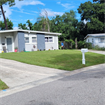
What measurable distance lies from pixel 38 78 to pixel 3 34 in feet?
49.8

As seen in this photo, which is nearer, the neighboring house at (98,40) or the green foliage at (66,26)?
the neighboring house at (98,40)

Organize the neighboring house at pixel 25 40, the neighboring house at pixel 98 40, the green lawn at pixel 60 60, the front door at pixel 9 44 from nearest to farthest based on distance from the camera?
the green lawn at pixel 60 60 < the neighboring house at pixel 25 40 < the front door at pixel 9 44 < the neighboring house at pixel 98 40

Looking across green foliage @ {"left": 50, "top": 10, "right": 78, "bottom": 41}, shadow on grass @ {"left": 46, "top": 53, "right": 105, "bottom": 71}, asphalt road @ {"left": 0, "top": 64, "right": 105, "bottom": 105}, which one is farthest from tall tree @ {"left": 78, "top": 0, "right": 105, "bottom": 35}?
asphalt road @ {"left": 0, "top": 64, "right": 105, "bottom": 105}

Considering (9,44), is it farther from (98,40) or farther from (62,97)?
A: (62,97)

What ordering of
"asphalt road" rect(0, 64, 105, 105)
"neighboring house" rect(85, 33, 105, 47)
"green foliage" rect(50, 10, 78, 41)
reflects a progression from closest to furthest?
"asphalt road" rect(0, 64, 105, 105)
"neighboring house" rect(85, 33, 105, 47)
"green foliage" rect(50, 10, 78, 41)

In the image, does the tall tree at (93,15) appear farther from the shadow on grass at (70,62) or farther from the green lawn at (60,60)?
the shadow on grass at (70,62)

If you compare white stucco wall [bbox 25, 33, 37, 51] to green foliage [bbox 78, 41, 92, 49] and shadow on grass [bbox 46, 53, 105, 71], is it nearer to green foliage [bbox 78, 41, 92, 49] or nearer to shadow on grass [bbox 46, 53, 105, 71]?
shadow on grass [bbox 46, 53, 105, 71]

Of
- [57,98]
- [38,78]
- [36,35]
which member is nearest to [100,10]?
[36,35]

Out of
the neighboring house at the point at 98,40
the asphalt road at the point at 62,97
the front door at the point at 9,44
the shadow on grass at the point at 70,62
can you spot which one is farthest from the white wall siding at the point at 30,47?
the asphalt road at the point at 62,97

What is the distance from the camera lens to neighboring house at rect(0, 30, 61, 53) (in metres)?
20.4

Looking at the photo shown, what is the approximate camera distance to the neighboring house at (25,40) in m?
20.4

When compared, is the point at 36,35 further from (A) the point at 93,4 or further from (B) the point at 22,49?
(A) the point at 93,4

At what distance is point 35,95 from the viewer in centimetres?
462

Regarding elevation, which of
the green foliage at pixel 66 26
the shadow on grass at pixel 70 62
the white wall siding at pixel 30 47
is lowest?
the shadow on grass at pixel 70 62
